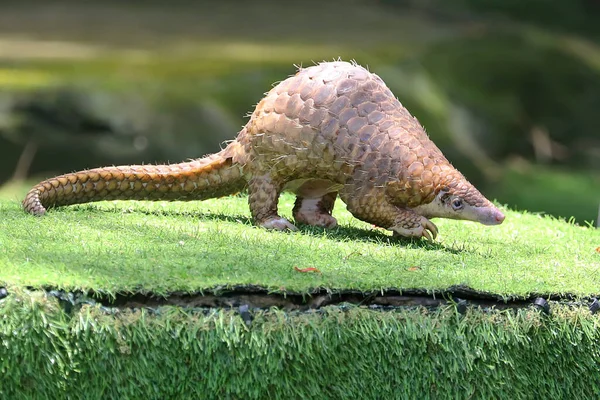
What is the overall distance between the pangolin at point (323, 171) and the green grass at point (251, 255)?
0.42 feet

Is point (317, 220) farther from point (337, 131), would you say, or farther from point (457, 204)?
point (457, 204)

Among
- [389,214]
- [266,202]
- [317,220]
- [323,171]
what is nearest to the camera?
[389,214]

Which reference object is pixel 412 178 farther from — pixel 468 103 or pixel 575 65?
pixel 575 65

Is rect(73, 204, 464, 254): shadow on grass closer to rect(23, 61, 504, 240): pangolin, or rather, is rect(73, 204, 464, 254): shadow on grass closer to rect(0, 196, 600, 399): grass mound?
rect(23, 61, 504, 240): pangolin

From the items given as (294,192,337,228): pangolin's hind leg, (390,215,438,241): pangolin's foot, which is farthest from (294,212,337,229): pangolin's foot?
(390,215,438,241): pangolin's foot

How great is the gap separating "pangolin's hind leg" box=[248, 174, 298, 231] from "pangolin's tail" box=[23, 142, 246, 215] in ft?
0.48

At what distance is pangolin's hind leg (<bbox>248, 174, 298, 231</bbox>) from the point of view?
15.0 ft

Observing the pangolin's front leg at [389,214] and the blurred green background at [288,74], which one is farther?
the blurred green background at [288,74]

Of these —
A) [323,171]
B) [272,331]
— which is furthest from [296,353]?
[323,171]

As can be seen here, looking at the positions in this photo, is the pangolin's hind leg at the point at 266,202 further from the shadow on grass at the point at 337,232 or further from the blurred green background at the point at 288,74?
the blurred green background at the point at 288,74

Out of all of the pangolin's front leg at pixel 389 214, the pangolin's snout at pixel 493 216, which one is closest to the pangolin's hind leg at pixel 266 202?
the pangolin's front leg at pixel 389 214

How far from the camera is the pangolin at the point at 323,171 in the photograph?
4.31 meters

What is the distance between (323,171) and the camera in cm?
446

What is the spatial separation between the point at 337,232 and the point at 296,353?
142 centimetres
